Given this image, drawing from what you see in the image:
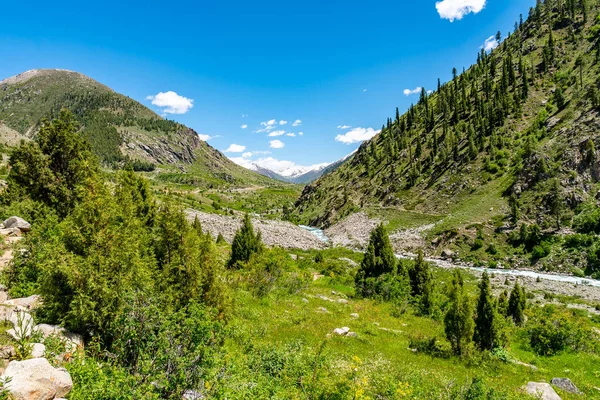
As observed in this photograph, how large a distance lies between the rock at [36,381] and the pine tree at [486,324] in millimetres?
19124

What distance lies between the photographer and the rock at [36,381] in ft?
17.9

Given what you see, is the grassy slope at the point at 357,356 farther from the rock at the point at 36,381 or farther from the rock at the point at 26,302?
the rock at the point at 26,302

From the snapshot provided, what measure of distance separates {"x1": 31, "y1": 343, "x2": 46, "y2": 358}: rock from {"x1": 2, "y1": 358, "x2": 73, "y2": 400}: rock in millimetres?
1202

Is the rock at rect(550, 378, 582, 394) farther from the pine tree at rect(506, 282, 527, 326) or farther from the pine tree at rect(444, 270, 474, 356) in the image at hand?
the pine tree at rect(506, 282, 527, 326)

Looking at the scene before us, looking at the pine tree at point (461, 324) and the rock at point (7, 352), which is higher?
the rock at point (7, 352)

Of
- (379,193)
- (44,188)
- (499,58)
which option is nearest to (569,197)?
(379,193)

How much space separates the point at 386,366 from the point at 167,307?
865 centimetres

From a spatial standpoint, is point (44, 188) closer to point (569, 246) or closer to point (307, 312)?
point (307, 312)

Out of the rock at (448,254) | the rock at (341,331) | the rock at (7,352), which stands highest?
Result: the rock at (7,352)

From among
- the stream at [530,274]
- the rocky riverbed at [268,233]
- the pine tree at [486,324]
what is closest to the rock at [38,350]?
the pine tree at [486,324]

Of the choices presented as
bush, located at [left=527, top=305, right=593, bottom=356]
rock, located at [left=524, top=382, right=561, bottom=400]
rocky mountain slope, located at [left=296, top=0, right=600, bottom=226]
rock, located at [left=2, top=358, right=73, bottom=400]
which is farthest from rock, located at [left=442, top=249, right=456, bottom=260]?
rock, located at [left=2, top=358, right=73, bottom=400]

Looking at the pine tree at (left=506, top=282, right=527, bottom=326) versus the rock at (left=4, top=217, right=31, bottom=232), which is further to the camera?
the pine tree at (left=506, top=282, right=527, bottom=326)

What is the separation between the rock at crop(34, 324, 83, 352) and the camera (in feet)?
26.4

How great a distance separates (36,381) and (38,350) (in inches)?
81.3
